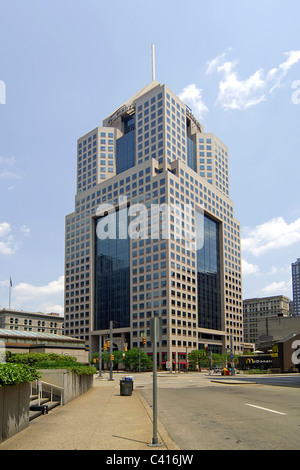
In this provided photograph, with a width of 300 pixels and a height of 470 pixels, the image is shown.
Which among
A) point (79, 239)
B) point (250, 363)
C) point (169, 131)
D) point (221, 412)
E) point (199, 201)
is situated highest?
point (169, 131)

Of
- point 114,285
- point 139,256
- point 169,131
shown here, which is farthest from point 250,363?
point 169,131

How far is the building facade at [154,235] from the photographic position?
117625 millimetres

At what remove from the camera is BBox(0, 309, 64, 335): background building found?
152 m

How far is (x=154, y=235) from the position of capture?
4628 inches

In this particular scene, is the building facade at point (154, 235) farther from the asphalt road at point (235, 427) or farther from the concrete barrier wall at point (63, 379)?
the asphalt road at point (235, 427)

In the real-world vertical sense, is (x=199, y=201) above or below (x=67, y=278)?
above

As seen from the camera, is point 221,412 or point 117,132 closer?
point 221,412

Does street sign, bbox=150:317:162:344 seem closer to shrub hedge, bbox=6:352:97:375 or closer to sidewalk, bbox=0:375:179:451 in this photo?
sidewalk, bbox=0:375:179:451

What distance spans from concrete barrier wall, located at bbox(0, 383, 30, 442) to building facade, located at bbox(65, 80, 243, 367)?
10073cm

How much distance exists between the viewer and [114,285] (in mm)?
131750
